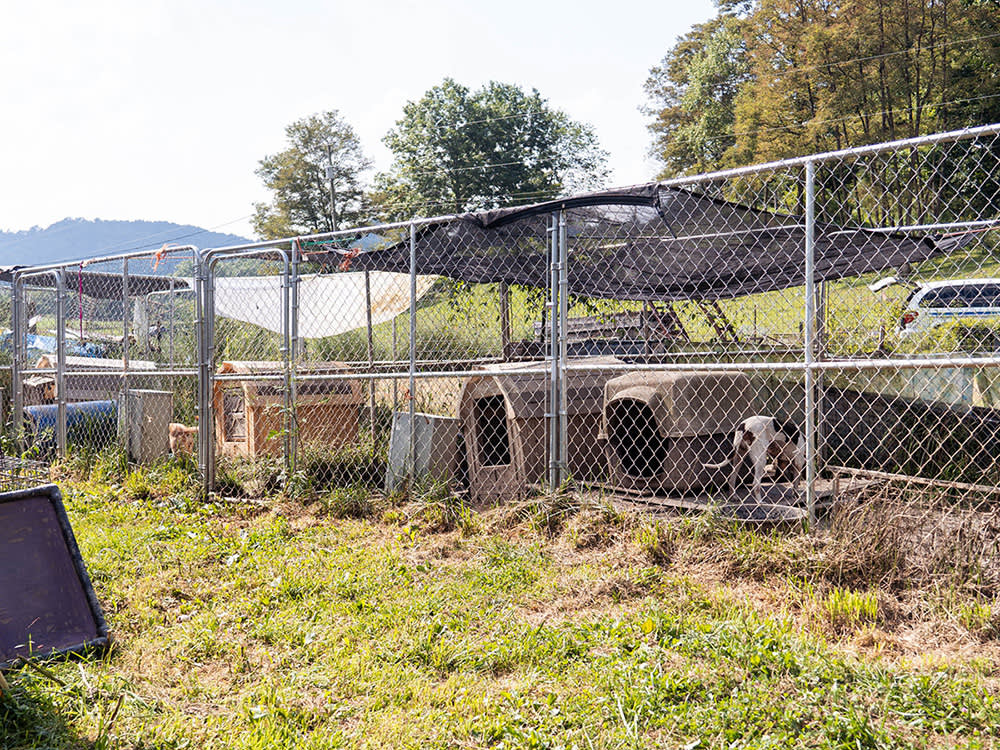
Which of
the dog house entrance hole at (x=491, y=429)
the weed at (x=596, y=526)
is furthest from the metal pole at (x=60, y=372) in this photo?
the weed at (x=596, y=526)

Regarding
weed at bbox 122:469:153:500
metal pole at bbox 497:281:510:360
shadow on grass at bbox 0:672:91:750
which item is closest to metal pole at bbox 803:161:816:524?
shadow on grass at bbox 0:672:91:750

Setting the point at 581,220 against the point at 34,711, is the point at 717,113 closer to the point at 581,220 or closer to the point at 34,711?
the point at 581,220

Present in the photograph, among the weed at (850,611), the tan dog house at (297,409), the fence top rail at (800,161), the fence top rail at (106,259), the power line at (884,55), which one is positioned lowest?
the weed at (850,611)

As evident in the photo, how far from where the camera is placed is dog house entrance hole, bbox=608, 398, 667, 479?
627cm

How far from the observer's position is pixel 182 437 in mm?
7961

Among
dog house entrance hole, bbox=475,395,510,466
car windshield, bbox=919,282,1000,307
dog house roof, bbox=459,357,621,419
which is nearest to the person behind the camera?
dog house roof, bbox=459,357,621,419

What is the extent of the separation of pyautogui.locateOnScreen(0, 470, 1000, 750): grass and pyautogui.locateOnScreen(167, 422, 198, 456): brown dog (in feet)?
7.63

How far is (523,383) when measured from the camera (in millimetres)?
6137

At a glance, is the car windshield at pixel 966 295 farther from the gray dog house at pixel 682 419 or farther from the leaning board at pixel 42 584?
the leaning board at pixel 42 584

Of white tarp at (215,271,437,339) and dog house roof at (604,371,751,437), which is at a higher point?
white tarp at (215,271,437,339)

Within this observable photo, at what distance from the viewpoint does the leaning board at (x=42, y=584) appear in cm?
351

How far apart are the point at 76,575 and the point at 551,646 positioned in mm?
2295

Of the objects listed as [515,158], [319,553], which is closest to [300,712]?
[319,553]

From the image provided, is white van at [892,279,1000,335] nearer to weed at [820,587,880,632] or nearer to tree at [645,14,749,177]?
weed at [820,587,880,632]
